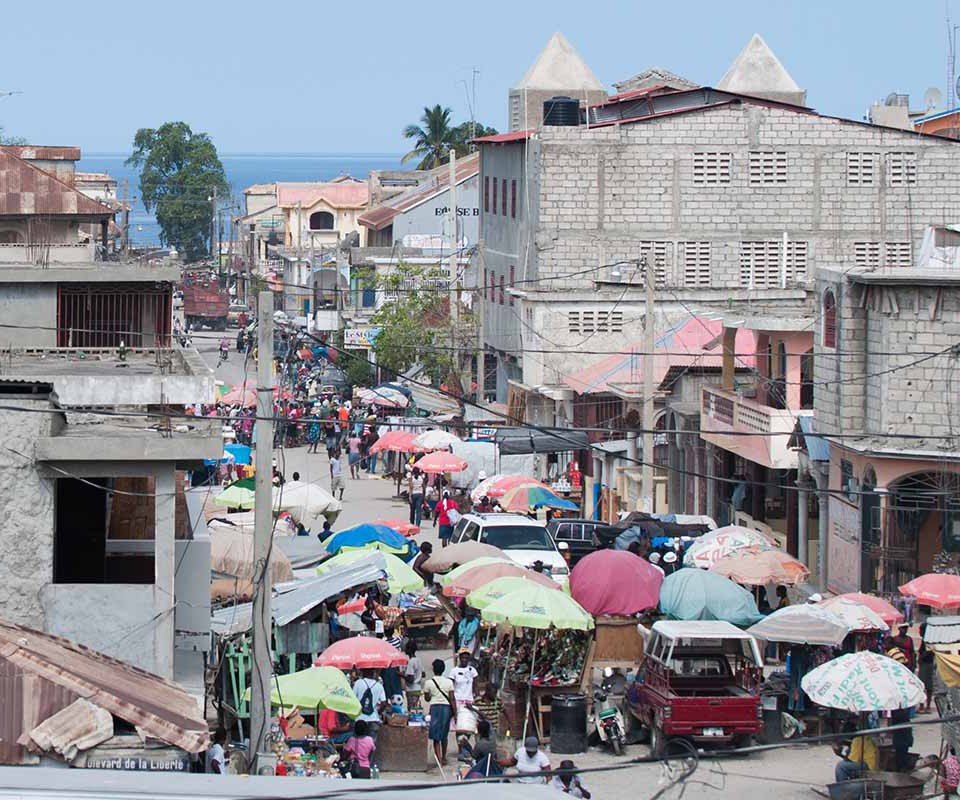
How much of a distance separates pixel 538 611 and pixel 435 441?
20097mm

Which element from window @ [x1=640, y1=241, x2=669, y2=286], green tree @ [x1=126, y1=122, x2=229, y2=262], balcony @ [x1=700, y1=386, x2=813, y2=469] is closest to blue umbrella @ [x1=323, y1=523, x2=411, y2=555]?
balcony @ [x1=700, y1=386, x2=813, y2=469]

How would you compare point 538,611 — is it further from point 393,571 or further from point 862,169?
point 862,169

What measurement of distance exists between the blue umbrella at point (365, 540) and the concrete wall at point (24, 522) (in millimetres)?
11330

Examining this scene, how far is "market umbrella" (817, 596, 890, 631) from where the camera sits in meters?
21.7

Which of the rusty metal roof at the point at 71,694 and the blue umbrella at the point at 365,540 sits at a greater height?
the rusty metal roof at the point at 71,694

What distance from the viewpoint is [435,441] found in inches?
1622

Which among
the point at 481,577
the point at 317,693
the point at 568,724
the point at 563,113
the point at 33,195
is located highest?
the point at 563,113

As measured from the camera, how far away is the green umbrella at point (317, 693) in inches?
763

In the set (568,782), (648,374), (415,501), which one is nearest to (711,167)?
(415,501)

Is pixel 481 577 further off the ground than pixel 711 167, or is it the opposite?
pixel 711 167

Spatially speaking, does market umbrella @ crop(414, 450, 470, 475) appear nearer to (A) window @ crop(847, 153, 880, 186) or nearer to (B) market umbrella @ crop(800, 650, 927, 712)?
(A) window @ crop(847, 153, 880, 186)

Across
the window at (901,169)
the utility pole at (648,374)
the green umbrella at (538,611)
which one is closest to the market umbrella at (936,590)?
the green umbrella at (538,611)

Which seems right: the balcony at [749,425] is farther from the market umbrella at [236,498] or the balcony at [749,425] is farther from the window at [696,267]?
the window at [696,267]

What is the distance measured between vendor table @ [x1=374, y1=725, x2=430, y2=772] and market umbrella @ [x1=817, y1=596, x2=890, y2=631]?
530 centimetres
